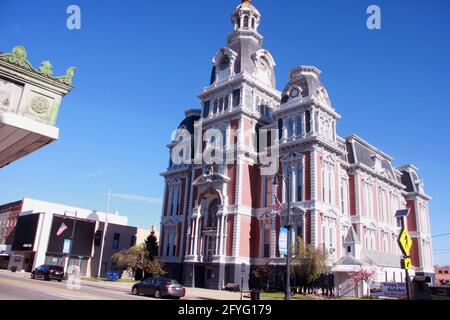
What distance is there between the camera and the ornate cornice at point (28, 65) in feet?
22.1

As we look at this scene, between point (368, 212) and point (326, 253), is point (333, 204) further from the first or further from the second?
point (368, 212)

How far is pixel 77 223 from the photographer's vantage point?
65.9 m

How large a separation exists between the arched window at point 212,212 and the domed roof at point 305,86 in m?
14.9

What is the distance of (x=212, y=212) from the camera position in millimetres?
Result: 47094

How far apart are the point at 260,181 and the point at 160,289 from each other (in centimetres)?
2257

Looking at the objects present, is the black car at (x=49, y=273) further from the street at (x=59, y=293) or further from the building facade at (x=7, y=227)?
the building facade at (x=7, y=227)

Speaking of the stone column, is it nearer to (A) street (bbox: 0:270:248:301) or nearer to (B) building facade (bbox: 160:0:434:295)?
(B) building facade (bbox: 160:0:434:295)

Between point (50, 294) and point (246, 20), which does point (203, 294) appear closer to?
point (50, 294)

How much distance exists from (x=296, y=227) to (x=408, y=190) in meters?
33.9

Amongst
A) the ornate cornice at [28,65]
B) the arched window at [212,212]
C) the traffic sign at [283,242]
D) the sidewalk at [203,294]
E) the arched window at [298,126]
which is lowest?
the sidewalk at [203,294]

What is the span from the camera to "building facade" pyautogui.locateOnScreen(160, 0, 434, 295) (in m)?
40.9

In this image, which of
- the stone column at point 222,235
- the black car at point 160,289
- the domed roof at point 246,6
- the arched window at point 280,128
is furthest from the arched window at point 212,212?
the domed roof at point 246,6

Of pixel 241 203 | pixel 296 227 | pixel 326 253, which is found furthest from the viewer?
pixel 241 203
